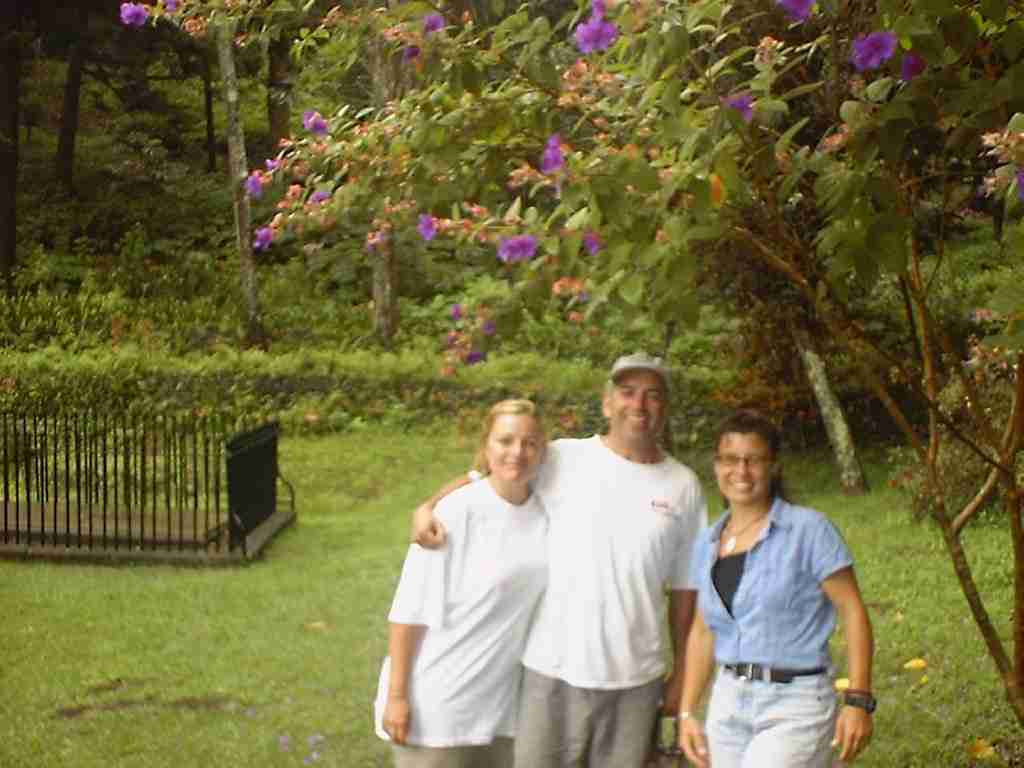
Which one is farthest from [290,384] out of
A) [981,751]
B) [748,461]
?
[748,461]

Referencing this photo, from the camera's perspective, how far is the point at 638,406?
3.42m

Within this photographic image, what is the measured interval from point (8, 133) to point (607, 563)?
1737cm

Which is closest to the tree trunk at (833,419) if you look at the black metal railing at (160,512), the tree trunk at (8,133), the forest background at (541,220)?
the forest background at (541,220)

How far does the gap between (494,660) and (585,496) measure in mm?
442

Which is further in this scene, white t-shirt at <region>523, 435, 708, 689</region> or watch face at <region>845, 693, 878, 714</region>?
white t-shirt at <region>523, 435, 708, 689</region>

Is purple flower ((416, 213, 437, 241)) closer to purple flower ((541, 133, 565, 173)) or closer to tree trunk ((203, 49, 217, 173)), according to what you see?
purple flower ((541, 133, 565, 173))

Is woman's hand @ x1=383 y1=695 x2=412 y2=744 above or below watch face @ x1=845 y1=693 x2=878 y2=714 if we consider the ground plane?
below

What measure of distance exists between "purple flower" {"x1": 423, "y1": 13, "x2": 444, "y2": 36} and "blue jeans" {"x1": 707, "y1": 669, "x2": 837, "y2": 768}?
157 centimetres

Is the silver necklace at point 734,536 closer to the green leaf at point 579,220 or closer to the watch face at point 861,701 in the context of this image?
the watch face at point 861,701

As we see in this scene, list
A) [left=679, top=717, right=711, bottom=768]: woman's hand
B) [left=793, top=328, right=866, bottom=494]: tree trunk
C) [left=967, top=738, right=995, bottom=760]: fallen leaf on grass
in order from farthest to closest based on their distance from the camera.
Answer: [left=793, top=328, right=866, bottom=494]: tree trunk → [left=967, top=738, right=995, bottom=760]: fallen leaf on grass → [left=679, top=717, right=711, bottom=768]: woman's hand

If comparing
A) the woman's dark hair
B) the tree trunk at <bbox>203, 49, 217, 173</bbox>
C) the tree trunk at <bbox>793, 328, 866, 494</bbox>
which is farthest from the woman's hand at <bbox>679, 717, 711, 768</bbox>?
the tree trunk at <bbox>203, 49, 217, 173</bbox>

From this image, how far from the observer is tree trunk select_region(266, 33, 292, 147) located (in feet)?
59.6

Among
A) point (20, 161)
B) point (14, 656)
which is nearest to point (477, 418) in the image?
point (14, 656)

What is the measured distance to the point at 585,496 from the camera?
340 centimetres
